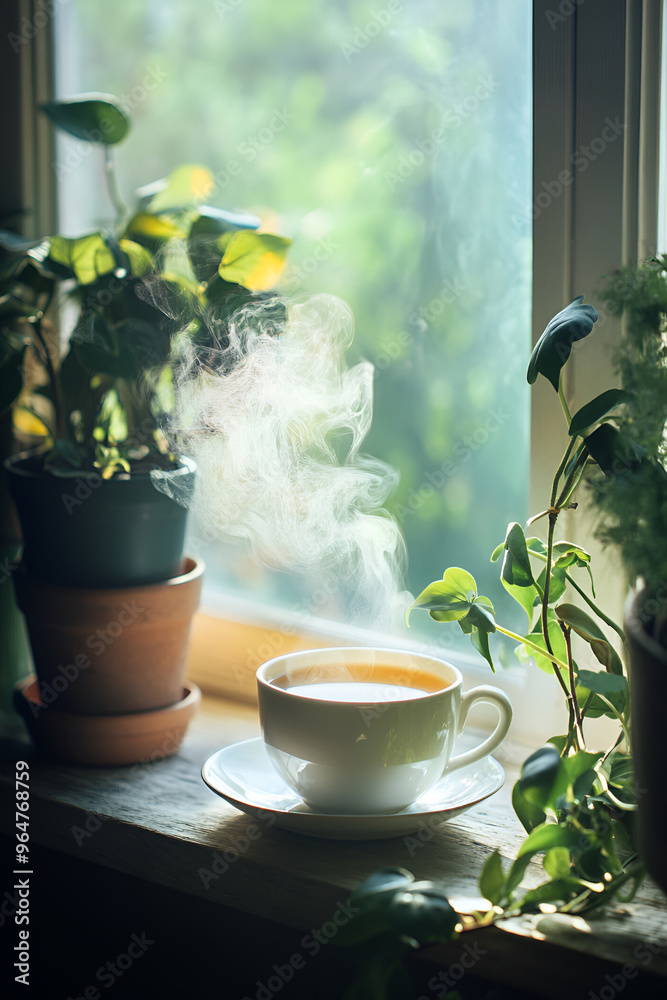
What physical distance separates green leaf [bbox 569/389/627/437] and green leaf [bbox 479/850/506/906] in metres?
0.31

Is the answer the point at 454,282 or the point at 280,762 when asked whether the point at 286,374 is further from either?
the point at 280,762

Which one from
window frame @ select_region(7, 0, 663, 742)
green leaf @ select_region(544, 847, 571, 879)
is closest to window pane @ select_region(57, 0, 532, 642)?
window frame @ select_region(7, 0, 663, 742)

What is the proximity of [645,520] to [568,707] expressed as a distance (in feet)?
0.74

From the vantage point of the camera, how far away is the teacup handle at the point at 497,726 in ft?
2.39

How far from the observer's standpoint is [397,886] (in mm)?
534

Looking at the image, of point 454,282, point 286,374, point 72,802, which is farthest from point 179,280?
point 72,802

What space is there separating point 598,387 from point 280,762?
45 centimetres

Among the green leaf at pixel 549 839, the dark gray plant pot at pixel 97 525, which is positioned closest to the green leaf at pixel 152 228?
the dark gray plant pot at pixel 97 525

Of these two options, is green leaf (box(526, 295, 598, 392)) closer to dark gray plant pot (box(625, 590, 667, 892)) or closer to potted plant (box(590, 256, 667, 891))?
potted plant (box(590, 256, 667, 891))

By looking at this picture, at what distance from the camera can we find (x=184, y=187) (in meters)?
0.97

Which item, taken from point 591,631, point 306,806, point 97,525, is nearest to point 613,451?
point 591,631

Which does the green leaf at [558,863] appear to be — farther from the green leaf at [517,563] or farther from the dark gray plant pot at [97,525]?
the dark gray plant pot at [97,525]

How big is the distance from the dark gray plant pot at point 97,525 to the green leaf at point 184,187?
33 centimetres

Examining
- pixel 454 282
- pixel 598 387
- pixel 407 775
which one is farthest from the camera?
pixel 454 282
